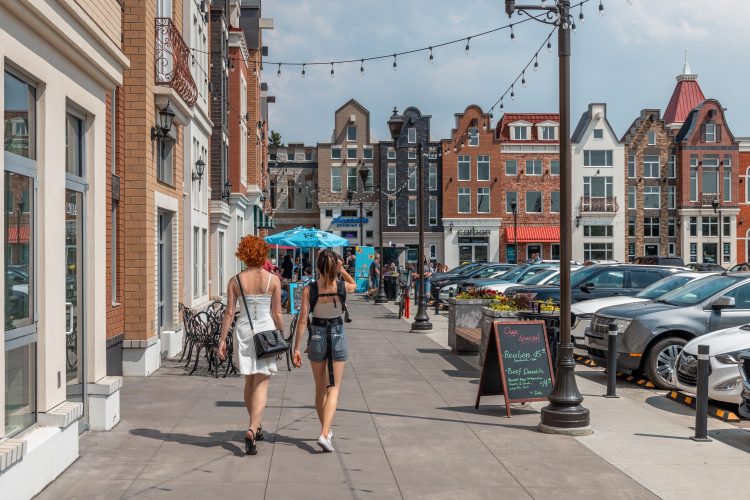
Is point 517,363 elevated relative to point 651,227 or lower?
lower

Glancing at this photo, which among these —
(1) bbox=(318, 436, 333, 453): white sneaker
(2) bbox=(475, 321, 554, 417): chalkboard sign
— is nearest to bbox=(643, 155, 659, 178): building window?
(2) bbox=(475, 321, 554, 417): chalkboard sign

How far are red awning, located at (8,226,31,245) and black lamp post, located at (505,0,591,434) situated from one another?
519 cm

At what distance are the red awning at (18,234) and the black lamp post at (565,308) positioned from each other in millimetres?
5190

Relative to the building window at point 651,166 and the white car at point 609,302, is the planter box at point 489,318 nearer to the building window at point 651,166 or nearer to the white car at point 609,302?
the white car at point 609,302

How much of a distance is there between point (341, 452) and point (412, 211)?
58379 mm

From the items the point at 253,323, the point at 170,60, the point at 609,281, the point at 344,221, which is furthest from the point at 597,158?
the point at 253,323

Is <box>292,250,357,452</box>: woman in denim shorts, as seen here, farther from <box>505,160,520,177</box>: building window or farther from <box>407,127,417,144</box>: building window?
<box>407,127,417,144</box>: building window

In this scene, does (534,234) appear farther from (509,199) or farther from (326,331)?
(326,331)

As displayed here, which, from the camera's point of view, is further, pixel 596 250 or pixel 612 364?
pixel 596 250

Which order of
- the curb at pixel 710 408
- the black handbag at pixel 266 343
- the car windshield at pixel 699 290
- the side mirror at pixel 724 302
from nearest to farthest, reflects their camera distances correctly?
the black handbag at pixel 266 343, the curb at pixel 710 408, the side mirror at pixel 724 302, the car windshield at pixel 699 290

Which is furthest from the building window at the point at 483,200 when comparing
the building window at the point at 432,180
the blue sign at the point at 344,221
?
the blue sign at the point at 344,221

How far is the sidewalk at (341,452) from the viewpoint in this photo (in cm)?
673

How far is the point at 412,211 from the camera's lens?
66.1 metres

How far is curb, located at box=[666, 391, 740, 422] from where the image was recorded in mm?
10602
